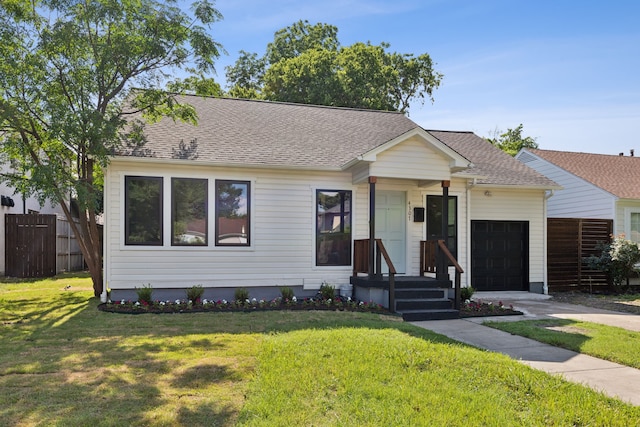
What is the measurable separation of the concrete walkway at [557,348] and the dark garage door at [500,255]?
169cm

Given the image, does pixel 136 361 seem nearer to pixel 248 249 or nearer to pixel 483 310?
pixel 248 249

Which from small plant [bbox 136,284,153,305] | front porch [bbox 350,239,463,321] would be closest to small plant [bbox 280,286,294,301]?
front porch [bbox 350,239,463,321]

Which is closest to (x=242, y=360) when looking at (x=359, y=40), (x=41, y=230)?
(x=41, y=230)

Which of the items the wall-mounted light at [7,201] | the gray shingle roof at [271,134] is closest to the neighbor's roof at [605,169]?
the gray shingle roof at [271,134]

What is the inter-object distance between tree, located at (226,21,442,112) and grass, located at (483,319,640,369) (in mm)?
17332

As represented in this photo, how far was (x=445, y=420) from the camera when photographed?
143 inches

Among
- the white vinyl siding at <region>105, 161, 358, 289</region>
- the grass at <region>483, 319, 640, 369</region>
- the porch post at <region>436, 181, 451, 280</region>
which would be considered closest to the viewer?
the grass at <region>483, 319, 640, 369</region>

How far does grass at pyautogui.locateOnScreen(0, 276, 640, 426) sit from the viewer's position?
3.72 metres

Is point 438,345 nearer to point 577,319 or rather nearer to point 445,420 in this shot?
point 445,420

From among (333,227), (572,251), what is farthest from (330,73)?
(333,227)

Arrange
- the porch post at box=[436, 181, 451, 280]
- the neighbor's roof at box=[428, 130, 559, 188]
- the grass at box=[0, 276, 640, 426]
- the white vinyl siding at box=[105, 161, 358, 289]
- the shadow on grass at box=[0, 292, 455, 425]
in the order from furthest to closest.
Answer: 1. the neighbor's roof at box=[428, 130, 559, 188]
2. the porch post at box=[436, 181, 451, 280]
3. the white vinyl siding at box=[105, 161, 358, 289]
4. the shadow on grass at box=[0, 292, 455, 425]
5. the grass at box=[0, 276, 640, 426]

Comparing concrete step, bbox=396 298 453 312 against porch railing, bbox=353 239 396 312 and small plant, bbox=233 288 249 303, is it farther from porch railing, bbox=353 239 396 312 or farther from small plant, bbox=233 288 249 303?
small plant, bbox=233 288 249 303

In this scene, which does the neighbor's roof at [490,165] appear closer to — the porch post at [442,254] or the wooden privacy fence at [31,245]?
the porch post at [442,254]

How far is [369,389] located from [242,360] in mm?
1738
